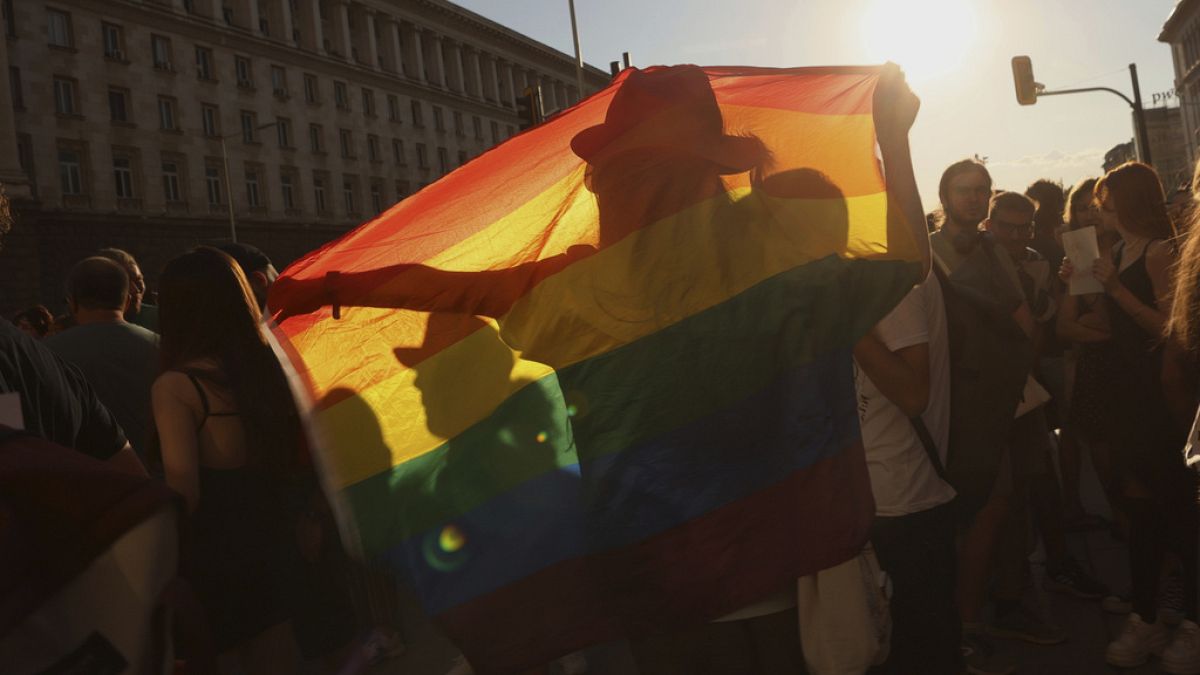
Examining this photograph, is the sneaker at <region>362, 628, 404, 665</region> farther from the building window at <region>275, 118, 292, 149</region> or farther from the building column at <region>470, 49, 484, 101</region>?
the building column at <region>470, 49, 484, 101</region>

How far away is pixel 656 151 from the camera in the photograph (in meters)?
2.32

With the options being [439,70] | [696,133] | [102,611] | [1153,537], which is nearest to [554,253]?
[696,133]

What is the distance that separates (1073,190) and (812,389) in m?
4.58

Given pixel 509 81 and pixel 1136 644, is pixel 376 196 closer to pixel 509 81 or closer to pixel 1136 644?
pixel 509 81

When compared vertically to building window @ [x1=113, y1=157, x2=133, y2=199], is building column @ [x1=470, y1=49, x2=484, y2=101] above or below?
above

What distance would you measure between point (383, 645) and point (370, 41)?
2046 inches

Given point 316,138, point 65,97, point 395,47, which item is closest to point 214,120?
point 316,138

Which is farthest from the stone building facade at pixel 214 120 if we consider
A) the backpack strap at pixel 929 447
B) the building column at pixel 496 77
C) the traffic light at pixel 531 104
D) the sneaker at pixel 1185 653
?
the sneaker at pixel 1185 653

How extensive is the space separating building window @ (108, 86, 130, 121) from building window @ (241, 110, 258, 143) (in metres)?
5.54

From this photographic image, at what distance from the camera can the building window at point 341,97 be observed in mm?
50469

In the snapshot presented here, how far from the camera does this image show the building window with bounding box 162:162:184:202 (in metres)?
39.9

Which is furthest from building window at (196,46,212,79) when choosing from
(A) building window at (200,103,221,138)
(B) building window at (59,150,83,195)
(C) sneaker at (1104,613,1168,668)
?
(C) sneaker at (1104,613,1168,668)

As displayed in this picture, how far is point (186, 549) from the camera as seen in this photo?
3049mm

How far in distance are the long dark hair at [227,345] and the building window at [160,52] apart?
134 ft
